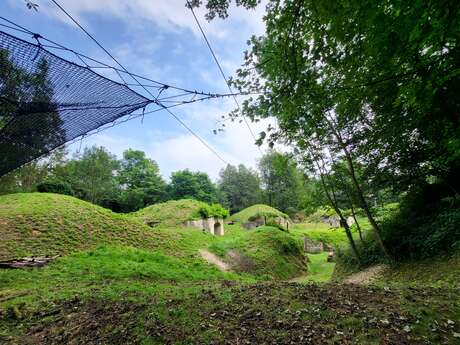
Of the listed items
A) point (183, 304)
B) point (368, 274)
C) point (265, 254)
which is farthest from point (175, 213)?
point (183, 304)

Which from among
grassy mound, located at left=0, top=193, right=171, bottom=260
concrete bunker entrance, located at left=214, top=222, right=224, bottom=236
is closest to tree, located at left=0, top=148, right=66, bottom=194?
grassy mound, located at left=0, top=193, right=171, bottom=260

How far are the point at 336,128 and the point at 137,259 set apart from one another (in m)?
7.27

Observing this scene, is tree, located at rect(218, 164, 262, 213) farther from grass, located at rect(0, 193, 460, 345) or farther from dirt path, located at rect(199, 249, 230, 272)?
grass, located at rect(0, 193, 460, 345)

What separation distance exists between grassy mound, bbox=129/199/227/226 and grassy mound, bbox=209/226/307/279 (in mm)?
3904

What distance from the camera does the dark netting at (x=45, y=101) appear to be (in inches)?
114

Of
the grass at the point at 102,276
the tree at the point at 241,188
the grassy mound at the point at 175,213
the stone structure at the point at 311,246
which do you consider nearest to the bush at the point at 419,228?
the grass at the point at 102,276

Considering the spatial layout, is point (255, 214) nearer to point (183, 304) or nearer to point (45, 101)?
point (183, 304)

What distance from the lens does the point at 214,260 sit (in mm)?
10227

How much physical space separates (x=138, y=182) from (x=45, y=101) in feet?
87.9

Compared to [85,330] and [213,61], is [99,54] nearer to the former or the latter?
[213,61]

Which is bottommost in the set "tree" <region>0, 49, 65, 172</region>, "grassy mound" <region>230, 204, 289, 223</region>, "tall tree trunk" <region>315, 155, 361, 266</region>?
"tall tree trunk" <region>315, 155, 361, 266</region>

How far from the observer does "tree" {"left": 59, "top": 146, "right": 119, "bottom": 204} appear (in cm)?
2672

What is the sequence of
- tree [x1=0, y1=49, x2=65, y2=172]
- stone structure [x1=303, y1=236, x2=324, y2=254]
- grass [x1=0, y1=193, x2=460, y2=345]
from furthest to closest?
stone structure [x1=303, y1=236, x2=324, y2=254]
tree [x1=0, y1=49, x2=65, y2=172]
grass [x1=0, y1=193, x2=460, y2=345]

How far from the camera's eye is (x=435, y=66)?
9.76 ft
